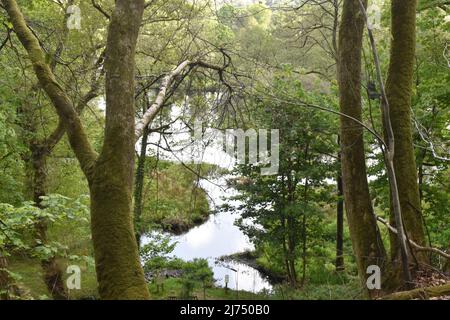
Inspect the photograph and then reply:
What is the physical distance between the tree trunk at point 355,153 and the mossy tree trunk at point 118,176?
246 centimetres

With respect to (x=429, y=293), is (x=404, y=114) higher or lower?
higher

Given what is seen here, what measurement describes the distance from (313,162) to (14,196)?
24.3 ft

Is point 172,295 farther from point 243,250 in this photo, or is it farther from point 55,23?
point 55,23

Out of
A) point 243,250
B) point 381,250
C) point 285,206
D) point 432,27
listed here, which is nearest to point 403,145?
point 381,250

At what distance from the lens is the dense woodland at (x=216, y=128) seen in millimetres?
2842

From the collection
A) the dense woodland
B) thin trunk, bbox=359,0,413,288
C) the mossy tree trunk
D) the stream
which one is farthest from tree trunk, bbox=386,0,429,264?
the stream

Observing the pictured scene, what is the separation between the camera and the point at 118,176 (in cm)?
265

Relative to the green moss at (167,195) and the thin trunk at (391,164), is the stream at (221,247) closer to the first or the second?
the green moss at (167,195)

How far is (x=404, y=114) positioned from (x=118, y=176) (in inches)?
117

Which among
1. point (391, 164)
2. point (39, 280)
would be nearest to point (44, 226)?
point (39, 280)

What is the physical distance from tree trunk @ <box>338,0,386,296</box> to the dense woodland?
0.01 m

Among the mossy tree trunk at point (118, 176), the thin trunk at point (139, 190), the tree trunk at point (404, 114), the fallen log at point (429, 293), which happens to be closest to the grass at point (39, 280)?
the thin trunk at point (139, 190)

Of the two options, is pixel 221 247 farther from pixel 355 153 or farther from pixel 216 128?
pixel 355 153

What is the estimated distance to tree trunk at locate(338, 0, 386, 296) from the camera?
14.0ft
